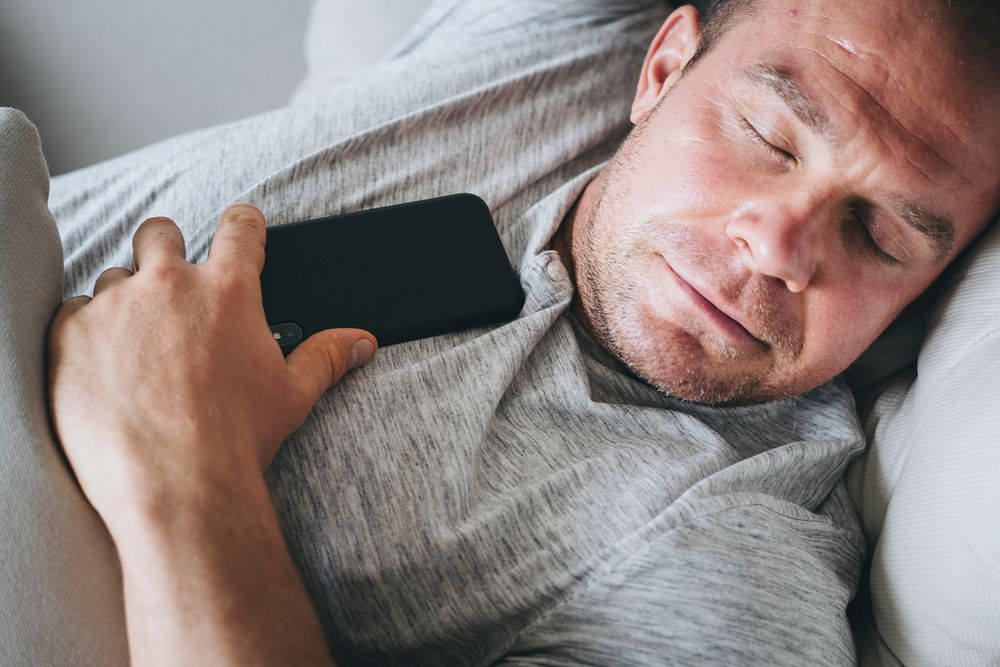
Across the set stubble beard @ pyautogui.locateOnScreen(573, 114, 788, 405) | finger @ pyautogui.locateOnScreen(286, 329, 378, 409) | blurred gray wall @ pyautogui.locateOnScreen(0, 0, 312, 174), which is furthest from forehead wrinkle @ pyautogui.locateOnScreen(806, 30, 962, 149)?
blurred gray wall @ pyautogui.locateOnScreen(0, 0, 312, 174)

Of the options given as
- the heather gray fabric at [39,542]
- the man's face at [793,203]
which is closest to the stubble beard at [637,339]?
the man's face at [793,203]

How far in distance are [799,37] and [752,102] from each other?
97 millimetres

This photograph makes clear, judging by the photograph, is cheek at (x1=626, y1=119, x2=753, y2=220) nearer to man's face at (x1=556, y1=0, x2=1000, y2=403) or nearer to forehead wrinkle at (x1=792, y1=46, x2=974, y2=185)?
man's face at (x1=556, y1=0, x2=1000, y2=403)

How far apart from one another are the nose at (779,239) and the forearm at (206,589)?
0.56m

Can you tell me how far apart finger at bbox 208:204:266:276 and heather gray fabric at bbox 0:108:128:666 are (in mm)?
173

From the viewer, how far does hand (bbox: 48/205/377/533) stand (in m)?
0.61

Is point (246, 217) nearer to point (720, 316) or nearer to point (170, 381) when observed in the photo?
point (170, 381)

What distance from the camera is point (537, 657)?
0.70 m

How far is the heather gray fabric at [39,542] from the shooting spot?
596 millimetres

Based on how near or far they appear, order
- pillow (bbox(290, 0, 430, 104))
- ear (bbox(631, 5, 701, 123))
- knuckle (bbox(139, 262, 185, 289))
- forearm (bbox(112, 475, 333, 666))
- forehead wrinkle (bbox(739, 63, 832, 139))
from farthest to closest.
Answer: pillow (bbox(290, 0, 430, 104)), ear (bbox(631, 5, 701, 123)), forehead wrinkle (bbox(739, 63, 832, 139)), knuckle (bbox(139, 262, 185, 289)), forearm (bbox(112, 475, 333, 666))

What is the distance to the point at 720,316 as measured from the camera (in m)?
0.83

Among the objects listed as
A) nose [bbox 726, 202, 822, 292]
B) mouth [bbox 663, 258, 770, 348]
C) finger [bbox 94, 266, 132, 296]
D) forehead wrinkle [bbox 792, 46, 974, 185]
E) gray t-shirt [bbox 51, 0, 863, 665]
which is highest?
forehead wrinkle [bbox 792, 46, 974, 185]

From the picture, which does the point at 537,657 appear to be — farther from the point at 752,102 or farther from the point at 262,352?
the point at 752,102

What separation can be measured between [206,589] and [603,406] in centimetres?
45
